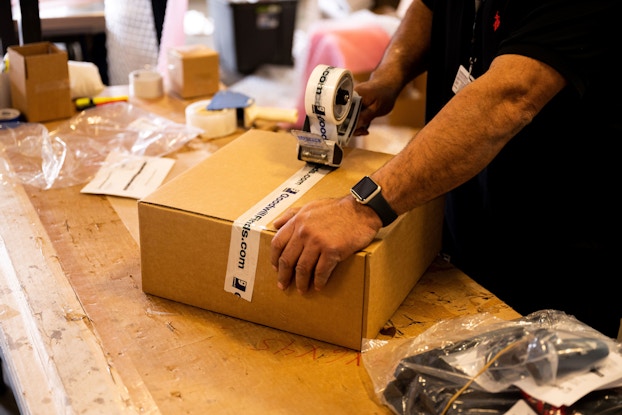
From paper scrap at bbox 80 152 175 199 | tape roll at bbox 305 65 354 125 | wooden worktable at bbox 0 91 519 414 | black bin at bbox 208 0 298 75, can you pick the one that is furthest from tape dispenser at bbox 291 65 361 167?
black bin at bbox 208 0 298 75

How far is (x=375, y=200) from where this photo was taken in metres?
1.05

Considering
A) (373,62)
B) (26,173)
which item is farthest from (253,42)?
(26,173)

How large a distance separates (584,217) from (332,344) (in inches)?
21.3

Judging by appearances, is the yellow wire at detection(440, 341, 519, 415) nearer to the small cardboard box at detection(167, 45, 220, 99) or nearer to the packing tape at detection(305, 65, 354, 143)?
the packing tape at detection(305, 65, 354, 143)

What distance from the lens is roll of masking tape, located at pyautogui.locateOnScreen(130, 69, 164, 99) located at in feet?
A: 6.92

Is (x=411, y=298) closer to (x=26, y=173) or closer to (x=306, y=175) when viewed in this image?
(x=306, y=175)

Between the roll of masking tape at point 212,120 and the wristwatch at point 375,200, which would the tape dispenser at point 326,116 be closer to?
the wristwatch at point 375,200

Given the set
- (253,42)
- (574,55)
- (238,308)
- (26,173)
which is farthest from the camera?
(253,42)

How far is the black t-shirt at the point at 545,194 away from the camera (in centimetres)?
122

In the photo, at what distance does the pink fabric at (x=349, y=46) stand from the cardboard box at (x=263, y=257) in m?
2.04

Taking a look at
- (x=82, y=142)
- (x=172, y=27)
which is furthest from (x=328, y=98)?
(x=172, y=27)

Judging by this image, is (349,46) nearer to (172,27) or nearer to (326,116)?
(172,27)

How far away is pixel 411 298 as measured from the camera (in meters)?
1.21

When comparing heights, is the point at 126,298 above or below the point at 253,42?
above
